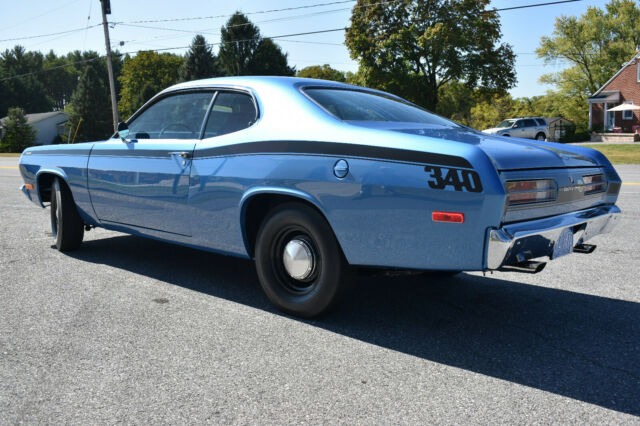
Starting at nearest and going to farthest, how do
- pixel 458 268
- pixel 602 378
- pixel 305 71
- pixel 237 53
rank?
1. pixel 602 378
2. pixel 458 268
3. pixel 237 53
4. pixel 305 71

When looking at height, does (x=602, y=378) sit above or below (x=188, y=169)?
below

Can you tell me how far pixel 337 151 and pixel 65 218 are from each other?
3.35m

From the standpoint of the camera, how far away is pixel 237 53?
61.4 metres

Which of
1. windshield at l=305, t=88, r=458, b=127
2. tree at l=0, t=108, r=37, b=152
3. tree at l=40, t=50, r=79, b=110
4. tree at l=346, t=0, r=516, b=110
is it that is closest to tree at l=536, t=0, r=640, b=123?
tree at l=346, t=0, r=516, b=110

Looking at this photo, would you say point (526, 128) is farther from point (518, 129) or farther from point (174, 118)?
point (174, 118)

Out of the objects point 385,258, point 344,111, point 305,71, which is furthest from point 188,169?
point 305,71

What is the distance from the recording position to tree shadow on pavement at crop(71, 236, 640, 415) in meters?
2.88

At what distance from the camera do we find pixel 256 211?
13.0 ft

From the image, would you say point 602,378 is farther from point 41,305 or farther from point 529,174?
point 41,305

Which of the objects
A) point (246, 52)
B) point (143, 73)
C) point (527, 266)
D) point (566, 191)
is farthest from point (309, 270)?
point (143, 73)

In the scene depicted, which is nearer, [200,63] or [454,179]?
[454,179]

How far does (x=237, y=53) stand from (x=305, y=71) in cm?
2570

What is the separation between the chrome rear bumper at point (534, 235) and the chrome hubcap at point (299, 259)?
112 centimetres

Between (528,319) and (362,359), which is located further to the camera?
(528,319)
